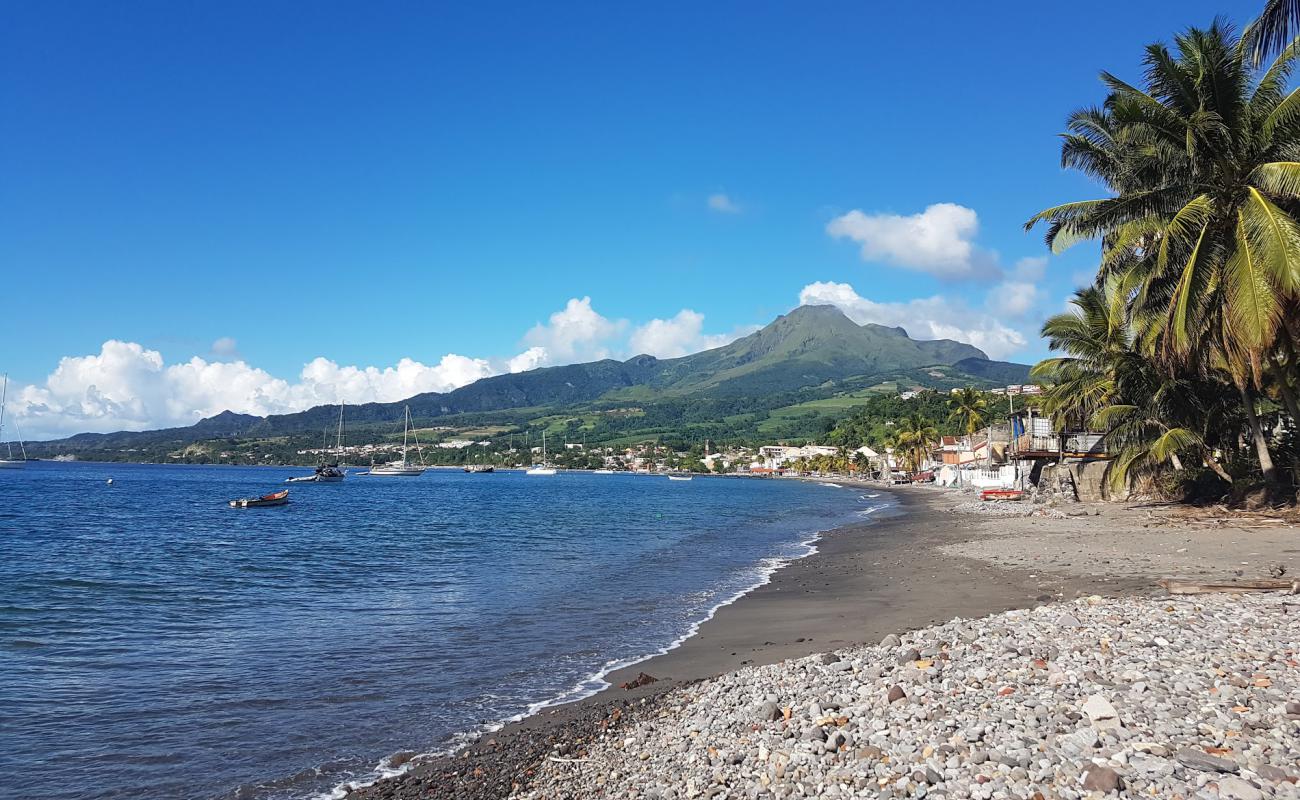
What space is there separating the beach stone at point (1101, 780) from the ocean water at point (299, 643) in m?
6.73

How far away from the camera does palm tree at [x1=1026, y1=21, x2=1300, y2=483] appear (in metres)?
18.0

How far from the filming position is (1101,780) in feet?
17.1

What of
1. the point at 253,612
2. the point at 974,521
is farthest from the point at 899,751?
the point at 974,521

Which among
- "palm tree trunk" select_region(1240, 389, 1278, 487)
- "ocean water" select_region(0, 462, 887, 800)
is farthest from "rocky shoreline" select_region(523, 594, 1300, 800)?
"palm tree trunk" select_region(1240, 389, 1278, 487)

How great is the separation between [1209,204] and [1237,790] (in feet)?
67.6

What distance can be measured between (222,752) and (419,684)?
295 cm

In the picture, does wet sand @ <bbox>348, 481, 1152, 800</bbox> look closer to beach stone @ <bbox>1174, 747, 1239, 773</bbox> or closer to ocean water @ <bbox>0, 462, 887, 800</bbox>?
ocean water @ <bbox>0, 462, 887, 800</bbox>

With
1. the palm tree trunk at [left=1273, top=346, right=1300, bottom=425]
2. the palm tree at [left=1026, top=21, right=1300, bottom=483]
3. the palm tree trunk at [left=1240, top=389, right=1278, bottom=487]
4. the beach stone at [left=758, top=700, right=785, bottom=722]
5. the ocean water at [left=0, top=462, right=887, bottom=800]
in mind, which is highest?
the palm tree at [left=1026, top=21, right=1300, bottom=483]

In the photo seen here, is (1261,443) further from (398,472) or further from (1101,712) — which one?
(398,472)

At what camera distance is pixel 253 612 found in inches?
731

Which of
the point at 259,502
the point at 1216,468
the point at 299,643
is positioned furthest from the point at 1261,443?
the point at 259,502

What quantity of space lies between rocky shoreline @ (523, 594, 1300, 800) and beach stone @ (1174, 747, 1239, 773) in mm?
11

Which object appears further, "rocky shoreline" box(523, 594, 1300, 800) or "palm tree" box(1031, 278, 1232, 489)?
"palm tree" box(1031, 278, 1232, 489)

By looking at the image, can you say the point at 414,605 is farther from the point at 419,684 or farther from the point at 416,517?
the point at 416,517
